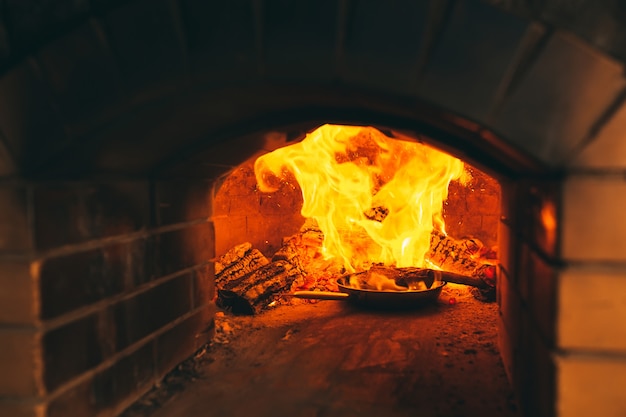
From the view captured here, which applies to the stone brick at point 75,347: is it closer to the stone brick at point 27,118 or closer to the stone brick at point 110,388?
the stone brick at point 110,388

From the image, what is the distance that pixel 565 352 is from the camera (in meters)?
1.73

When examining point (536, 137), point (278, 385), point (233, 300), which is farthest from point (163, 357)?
point (536, 137)

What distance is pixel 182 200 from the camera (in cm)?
334

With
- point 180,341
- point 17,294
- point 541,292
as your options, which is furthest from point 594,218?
point 180,341

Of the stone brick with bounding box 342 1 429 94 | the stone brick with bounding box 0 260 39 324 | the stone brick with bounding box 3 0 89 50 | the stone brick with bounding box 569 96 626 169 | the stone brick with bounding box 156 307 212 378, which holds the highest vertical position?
the stone brick with bounding box 3 0 89 50

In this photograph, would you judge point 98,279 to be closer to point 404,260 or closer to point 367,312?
point 367,312

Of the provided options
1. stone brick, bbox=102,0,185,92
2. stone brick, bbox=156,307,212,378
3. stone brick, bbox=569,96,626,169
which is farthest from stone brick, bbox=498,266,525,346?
stone brick, bbox=156,307,212,378

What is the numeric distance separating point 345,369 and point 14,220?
7.31 feet

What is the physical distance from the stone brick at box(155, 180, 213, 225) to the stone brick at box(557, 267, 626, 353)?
232 cm

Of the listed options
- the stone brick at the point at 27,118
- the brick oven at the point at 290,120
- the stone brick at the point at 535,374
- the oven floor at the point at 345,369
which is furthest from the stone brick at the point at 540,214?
the stone brick at the point at 27,118

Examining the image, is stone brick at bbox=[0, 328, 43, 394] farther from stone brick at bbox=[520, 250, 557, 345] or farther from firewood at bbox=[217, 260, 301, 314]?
firewood at bbox=[217, 260, 301, 314]

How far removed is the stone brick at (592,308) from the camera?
66.6 inches

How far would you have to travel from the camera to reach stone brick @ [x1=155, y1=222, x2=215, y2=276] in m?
3.11

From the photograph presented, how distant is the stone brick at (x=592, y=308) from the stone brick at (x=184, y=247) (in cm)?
232
